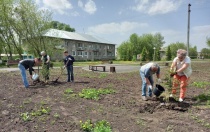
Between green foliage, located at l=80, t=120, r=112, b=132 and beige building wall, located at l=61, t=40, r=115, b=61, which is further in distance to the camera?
beige building wall, located at l=61, t=40, r=115, b=61

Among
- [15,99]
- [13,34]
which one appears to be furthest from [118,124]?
[13,34]

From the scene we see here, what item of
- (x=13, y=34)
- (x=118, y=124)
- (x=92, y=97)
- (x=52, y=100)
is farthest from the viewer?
(x=13, y=34)

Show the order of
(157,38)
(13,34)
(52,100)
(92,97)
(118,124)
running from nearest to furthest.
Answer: (118,124), (52,100), (92,97), (13,34), (157,38)

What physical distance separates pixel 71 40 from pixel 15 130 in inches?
2192

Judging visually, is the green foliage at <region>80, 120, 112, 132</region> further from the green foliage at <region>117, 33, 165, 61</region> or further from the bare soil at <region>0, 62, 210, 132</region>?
the green foliage at <region>117, 33, 165, 61</region>

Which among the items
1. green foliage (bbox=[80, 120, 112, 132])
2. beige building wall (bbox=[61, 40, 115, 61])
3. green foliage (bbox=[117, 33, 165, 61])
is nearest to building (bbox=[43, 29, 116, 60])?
beige building wall (bbox=[61, 40, 115, 61])

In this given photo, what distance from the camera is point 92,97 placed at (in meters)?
6.98

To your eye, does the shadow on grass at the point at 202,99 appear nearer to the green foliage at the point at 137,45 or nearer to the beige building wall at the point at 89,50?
the beige building wall at the point at 89,50

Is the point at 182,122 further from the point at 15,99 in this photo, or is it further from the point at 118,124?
the point at 15,99

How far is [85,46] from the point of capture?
6519 centimetres

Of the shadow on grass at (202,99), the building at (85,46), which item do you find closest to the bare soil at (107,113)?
the shadow on grass at (202,99)

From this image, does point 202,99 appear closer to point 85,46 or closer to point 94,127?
point 94,127

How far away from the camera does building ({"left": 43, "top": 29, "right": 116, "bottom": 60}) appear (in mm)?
57938

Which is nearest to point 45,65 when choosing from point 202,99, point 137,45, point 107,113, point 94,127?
point 107,113
